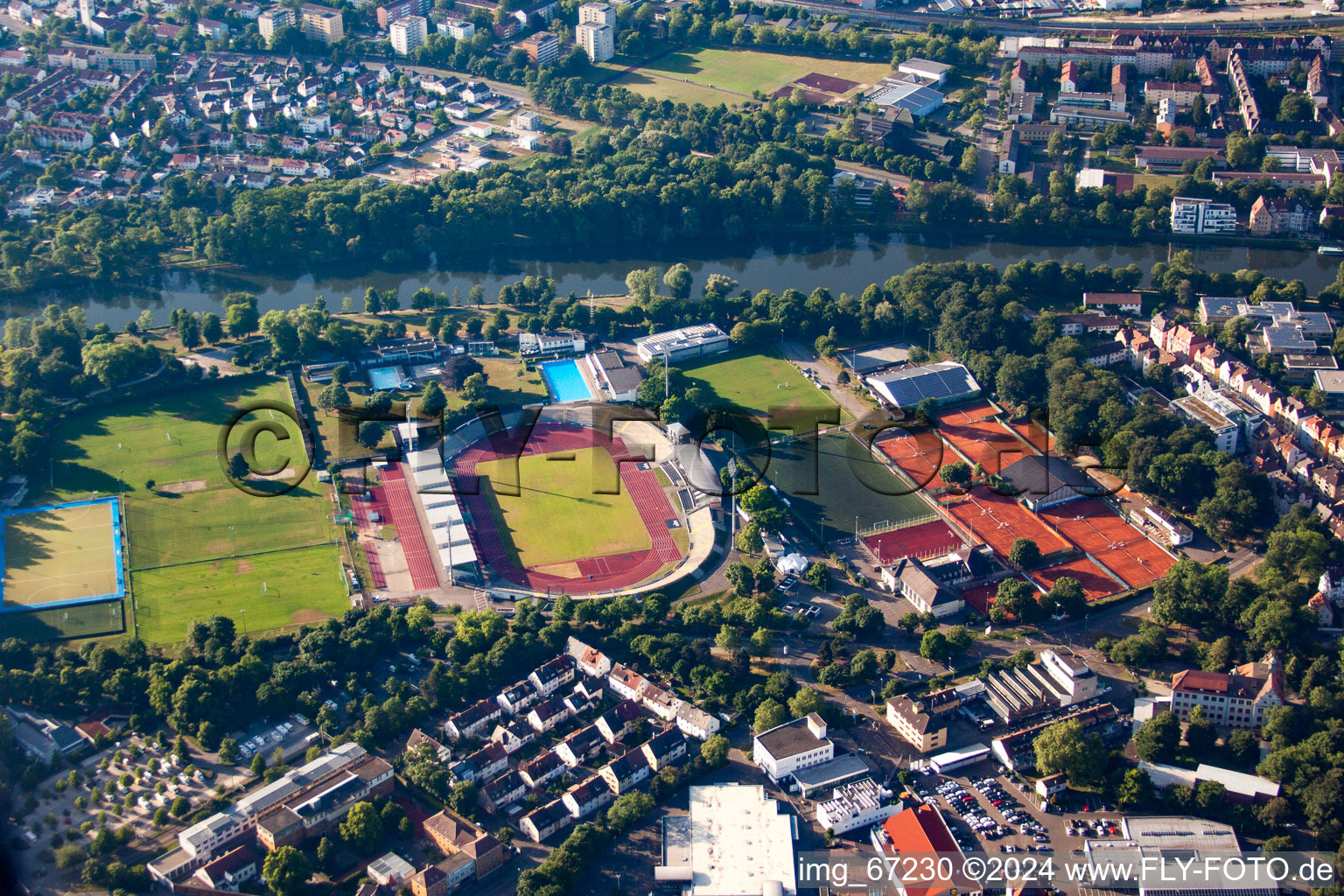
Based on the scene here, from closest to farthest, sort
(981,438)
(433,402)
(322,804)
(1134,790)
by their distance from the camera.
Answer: (322,804) → (1134,790) → (981,438) → (433,402)

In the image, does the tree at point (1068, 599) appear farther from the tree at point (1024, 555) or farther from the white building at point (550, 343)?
the white building at point (550, 343)

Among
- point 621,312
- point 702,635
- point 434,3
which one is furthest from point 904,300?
point 434,3

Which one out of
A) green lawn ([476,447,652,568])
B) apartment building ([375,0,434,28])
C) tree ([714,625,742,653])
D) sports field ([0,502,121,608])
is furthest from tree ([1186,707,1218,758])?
apartment building ([375,0,434,28])

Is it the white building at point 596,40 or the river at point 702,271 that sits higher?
the white building at point 596,40

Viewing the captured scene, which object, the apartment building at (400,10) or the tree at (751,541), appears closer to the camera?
the tree at (751,541)

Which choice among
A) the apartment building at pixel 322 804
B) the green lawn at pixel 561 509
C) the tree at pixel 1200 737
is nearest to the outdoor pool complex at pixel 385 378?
the green lawn at pixel 561 509

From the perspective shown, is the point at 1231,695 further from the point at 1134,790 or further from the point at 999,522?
the point at 999,522

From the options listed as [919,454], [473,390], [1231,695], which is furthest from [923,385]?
[1231,695]

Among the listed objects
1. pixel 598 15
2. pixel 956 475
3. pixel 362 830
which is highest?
pixel 598 15
